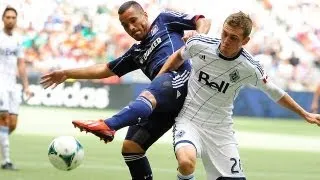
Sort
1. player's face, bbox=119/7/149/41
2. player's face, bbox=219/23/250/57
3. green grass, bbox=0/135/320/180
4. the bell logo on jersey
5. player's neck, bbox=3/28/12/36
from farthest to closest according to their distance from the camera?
player's neck, bbox=3/28/12/36 < green grass, bbox=0/135/320/180 < player's face, bbox=119/7/149/41 < the bell logo on jersey < player's face, bbox=219/23/250/57

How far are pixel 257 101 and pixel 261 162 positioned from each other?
40.6 ft

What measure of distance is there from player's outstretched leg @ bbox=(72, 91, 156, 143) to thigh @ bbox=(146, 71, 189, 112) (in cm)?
10

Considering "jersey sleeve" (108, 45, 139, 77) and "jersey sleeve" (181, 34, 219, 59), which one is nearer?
"jersey sleeve" (181, 34, 219, 59)

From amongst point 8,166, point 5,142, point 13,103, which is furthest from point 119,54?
point 8,166

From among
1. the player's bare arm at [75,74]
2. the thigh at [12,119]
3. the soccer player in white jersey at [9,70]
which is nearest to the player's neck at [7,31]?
the soccer player in white jersey at [9,70]

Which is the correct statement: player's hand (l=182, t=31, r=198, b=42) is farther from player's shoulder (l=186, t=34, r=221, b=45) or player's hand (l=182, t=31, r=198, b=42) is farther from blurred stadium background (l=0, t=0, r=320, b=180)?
blurred stadium background (l=0, t=0, r=320, b=180)

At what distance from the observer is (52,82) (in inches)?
317

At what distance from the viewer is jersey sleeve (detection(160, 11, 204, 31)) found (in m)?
7.91

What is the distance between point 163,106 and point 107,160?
5915mm

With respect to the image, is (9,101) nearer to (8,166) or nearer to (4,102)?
(4,102)

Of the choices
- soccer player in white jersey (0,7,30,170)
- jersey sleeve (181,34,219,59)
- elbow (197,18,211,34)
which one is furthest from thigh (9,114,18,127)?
jersey sleeve (181,34,219,59)

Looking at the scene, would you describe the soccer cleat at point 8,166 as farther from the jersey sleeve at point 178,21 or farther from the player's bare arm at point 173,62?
the player's bare arm at point 173,62

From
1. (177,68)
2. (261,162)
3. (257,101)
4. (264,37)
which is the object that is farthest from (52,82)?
(264,37)

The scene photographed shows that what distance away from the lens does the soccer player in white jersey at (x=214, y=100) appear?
6957 mm
